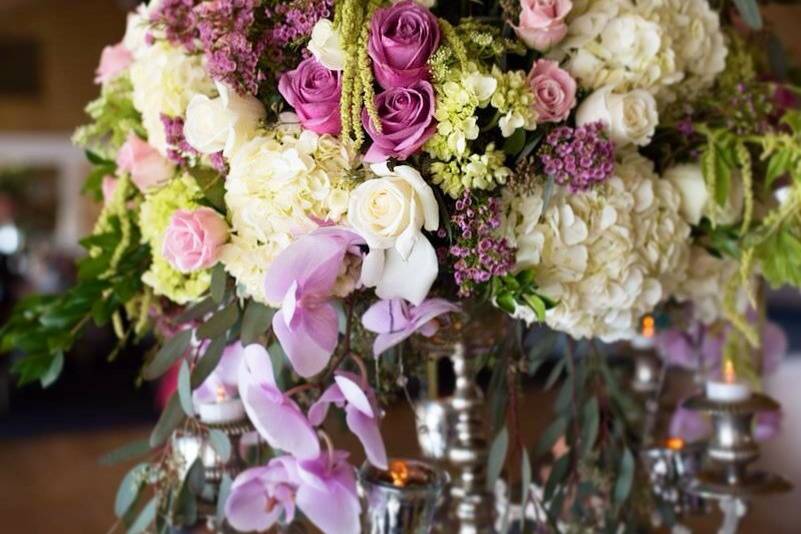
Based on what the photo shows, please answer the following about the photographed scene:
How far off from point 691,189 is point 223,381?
48 cm

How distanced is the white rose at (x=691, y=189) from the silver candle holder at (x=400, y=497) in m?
0.33

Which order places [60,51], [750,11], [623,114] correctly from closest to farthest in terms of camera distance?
[623,114] < [750,11] < [60,51]

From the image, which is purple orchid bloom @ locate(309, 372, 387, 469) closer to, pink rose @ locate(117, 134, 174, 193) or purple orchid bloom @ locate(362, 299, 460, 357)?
purple orchid bloom @ locate(362, 299, 460, 357)

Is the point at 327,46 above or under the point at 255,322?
above

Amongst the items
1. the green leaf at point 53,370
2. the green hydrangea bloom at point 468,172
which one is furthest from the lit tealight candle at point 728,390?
the green leaf at point 53,370

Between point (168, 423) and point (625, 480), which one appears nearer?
point (168, 423)

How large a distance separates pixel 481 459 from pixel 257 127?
1.46 feet

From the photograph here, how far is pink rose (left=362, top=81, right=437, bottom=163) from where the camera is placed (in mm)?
714

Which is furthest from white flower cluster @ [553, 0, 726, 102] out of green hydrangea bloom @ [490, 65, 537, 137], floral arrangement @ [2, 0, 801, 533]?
green hydrangea bloom @ [490, 65, 537, 137]

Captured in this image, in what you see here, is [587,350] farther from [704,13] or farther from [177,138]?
[177,138]

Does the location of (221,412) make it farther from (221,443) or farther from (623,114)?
(623,114)

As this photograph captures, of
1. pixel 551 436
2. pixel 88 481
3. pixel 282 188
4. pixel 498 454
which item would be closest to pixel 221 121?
pixel 282 188

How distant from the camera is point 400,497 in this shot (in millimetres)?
804

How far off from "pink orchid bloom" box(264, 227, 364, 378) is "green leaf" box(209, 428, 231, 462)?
172mm
